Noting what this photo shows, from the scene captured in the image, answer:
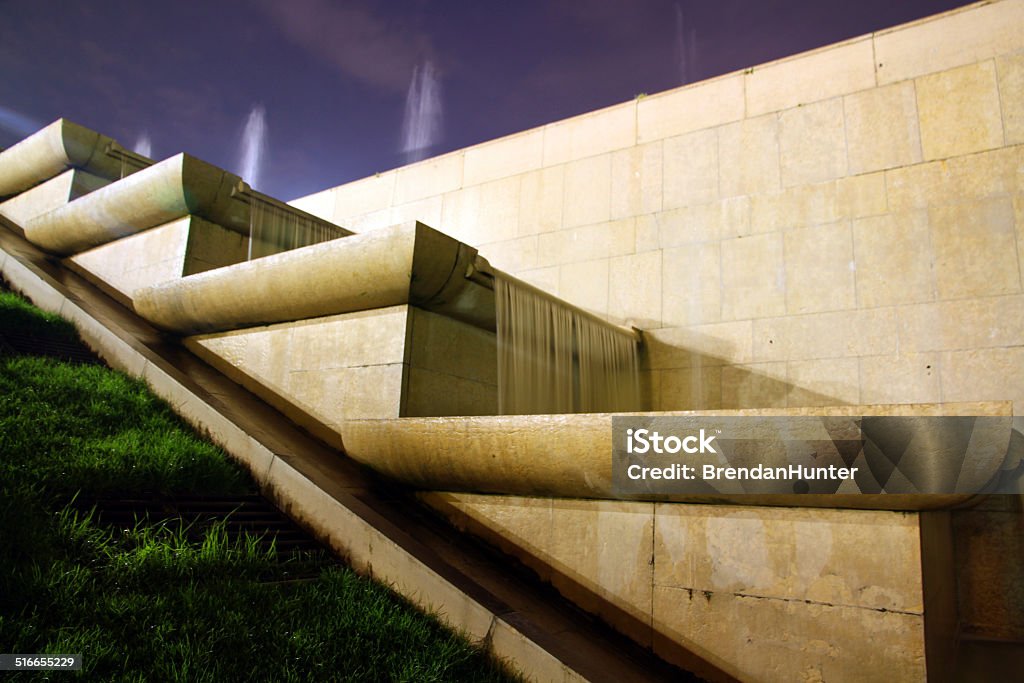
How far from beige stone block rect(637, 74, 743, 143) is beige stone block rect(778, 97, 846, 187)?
0.59 metres

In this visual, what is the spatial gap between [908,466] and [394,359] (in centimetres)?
307

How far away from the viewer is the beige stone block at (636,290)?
7.14m

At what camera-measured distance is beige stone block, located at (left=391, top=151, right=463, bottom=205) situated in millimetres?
9203

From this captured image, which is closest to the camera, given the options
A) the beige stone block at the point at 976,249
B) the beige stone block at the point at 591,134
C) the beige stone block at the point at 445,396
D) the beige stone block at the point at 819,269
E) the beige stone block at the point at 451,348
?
the beige stone block at the point at 445,396

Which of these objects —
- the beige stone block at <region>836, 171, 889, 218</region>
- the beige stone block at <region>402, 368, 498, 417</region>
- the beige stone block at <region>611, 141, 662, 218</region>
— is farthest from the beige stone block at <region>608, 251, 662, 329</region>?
the beige stone block at <region>402, 368, 498, 417</region>

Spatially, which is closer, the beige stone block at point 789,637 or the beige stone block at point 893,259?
the beige stone block at point 789,637

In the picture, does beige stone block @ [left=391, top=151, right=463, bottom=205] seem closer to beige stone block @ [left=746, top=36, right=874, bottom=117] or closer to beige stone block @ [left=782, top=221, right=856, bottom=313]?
beige stone block @ [left=746, top=36, right=874, bottom=117]

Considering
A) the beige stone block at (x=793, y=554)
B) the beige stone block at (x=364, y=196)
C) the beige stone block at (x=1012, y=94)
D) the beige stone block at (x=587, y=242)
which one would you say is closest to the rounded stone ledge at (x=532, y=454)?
the beige stone block at (x=793, y=554)

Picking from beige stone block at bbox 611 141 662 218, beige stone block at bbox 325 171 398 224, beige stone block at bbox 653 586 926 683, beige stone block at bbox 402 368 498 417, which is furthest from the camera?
beige stone block at bbox 325 171 398 224

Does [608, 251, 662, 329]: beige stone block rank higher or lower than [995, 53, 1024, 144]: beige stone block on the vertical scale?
lower

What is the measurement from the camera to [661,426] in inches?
113

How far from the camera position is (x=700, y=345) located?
6.78 meters

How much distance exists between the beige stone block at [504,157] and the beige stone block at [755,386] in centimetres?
373

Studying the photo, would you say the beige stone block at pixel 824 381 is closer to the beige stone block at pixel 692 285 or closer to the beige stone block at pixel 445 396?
the beige stone block at pixel 692 285
